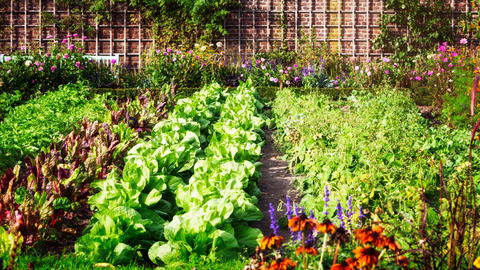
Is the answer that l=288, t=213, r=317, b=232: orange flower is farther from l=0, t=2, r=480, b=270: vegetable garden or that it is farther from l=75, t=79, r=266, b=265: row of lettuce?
l=75, t=79, r=266, b=265: row of lettuce

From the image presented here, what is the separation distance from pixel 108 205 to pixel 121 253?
49 centimetres

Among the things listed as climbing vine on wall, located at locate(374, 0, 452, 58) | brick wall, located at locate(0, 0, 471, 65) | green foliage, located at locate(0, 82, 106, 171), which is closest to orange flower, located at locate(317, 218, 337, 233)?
green foliage, located at locate(0, 82, 106, 171)

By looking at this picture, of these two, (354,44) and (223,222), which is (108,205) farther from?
(354,44)

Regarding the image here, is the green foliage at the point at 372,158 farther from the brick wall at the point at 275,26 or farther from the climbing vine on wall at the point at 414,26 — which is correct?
the climbing vine on wall at the point at 414,26

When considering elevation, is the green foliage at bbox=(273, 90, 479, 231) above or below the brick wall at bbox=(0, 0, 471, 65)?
below

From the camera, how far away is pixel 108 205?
2625 millimetres

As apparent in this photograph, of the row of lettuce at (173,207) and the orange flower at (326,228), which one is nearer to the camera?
the orange flower at (326,228)

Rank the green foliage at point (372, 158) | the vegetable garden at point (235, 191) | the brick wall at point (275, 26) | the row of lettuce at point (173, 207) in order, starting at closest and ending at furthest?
1. the vegetable garden at point (235, 191)
2. the row of lettuce at point (173, 207)
3. the green foliage at point (372, 158)
4. the brick wall at point (275, 26)

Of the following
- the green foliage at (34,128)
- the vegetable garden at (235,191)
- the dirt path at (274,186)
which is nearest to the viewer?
the vegetable garden at (235,191)

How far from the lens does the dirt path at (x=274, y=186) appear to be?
2.96m

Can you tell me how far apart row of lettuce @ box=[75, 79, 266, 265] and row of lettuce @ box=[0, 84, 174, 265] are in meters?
0.19

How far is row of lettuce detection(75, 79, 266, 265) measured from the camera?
2.24m

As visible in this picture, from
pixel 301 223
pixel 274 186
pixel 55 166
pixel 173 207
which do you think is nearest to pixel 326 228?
pixel 301 223

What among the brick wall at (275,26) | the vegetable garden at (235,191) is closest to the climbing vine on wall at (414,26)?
the brick wall at (275,26)
